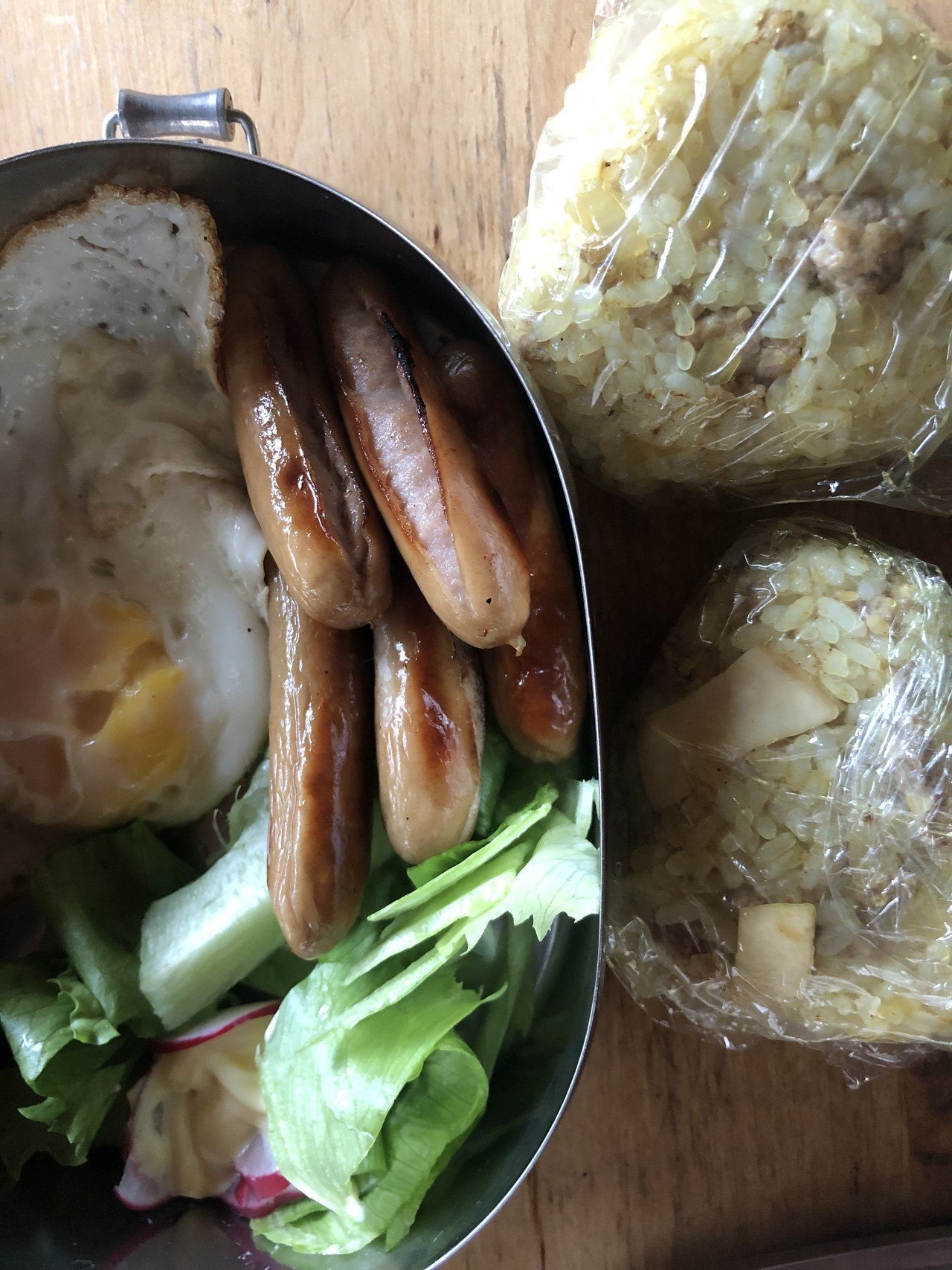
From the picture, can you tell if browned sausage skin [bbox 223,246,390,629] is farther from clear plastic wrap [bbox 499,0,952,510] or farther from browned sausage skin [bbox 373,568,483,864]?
clear plastic wrap [bbox 499,0,952,510]

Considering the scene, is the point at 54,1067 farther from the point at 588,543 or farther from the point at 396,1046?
the point at 588,543

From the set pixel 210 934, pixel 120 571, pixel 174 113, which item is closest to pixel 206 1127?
pixel 210 934

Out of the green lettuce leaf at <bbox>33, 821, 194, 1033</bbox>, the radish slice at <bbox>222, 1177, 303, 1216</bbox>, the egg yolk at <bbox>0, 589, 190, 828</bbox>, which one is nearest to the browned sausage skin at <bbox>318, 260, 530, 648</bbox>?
the egg yolk at <bbox>0, 589, 190, 828</bbox>

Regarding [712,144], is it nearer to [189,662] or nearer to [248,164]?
[248,164]

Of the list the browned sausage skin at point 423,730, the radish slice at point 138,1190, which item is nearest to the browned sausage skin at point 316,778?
the browned sausage skin at point 423,730

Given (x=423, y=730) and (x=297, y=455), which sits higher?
(x=297, y=455)

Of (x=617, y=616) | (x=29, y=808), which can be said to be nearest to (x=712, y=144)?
(x=617, y=616)
